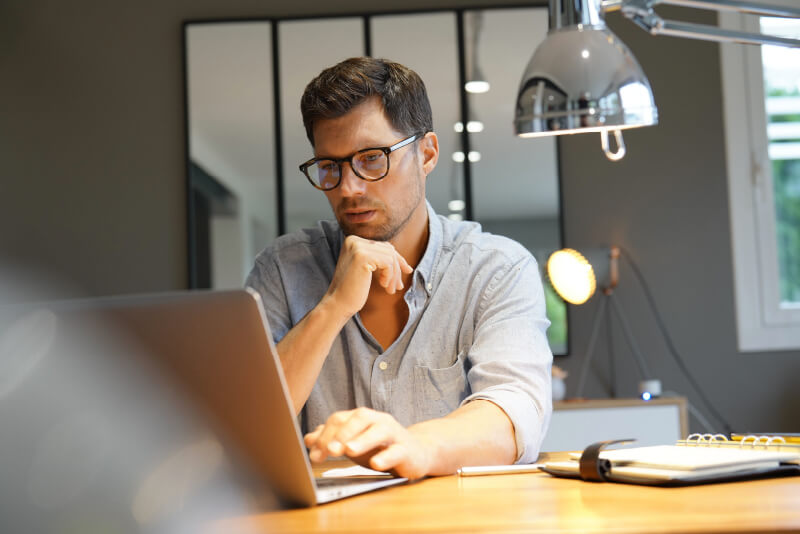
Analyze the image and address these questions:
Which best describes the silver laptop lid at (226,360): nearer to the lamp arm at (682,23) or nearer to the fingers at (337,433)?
the fingers at (337,433)

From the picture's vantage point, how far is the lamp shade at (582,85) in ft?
3.97

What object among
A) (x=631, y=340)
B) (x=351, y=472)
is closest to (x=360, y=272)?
(x=351, y=472)

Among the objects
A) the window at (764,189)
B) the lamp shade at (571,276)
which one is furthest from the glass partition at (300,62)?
the window at (764,189)

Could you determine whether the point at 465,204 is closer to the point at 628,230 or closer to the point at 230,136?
the point at 628,230

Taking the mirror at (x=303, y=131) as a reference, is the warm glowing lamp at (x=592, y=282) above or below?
below

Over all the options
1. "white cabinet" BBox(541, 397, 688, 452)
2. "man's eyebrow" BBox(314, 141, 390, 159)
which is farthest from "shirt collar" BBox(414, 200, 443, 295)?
"white cabinet" BBox(541, 397, 688, 452)

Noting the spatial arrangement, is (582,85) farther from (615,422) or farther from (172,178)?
(172,178)

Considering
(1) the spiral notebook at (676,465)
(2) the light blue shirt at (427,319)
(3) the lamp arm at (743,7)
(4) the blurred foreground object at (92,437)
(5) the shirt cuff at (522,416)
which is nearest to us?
(4) the blurred foreground object at (92,437)

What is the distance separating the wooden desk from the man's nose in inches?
30.6

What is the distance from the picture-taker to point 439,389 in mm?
1749

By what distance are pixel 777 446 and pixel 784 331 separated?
9.25 feet

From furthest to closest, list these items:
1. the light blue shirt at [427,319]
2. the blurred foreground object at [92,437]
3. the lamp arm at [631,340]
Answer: the lamp arm at [631,340]
the light blue shirt at [427,319]
the blurred foreground object at [92,437]

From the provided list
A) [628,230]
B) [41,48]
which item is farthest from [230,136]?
[628,230]

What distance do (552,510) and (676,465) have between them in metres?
0.21
